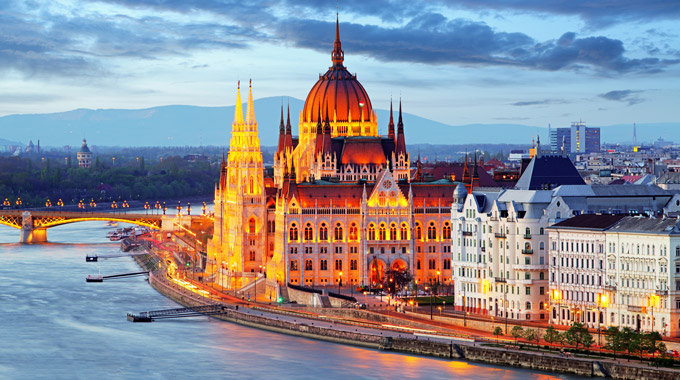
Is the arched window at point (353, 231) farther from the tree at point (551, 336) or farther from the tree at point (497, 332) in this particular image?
the tree at point (551, 336)

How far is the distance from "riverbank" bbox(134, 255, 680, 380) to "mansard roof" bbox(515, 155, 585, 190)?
47.3 feet

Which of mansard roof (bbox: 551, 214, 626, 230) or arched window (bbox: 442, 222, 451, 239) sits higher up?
mansard roof (bbox: 551, 214, 626, 230)

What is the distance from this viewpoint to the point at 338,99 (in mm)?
132375

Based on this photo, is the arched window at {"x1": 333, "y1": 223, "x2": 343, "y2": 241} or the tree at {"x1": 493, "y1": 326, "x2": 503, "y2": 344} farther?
the arched window at {"x1": 333, "y1": 223, "x2": 343, "y2": 241}

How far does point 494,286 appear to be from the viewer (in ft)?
304

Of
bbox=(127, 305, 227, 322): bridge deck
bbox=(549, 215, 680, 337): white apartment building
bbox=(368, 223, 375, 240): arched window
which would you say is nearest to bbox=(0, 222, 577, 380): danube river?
bbox=(127, 305, 227, 322): bridge deck

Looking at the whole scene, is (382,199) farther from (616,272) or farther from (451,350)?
(616,272)

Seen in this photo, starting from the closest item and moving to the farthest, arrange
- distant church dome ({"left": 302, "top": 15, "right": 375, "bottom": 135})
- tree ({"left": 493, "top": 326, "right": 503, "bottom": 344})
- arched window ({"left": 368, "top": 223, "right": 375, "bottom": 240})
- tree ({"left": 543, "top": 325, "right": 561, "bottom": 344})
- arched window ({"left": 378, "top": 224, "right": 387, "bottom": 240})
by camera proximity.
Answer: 1. tree ({"left": 543, "top": 325, "right": 561, "bottom": 344})
2. tree ({"left": 493, "top": 326, "right": 503, "bottom": 344})
3. arched window ({"left": 368, "top": 223, "right": 375, "bottom": 240})
4. arched window ({"left": 378, "top": 224, "right": 387, "bottom": 240})
5. distant church dome ({"left": 302, "top": 15, "right": 375, "bottom": 135})

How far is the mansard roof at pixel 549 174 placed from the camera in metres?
98.8

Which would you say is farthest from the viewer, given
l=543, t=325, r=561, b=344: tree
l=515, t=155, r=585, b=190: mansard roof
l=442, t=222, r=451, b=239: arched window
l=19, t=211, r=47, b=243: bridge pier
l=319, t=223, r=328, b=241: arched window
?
l=19, t=211, r=47, b=243: bridge pier

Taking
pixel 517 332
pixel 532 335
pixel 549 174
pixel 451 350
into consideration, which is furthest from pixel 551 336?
pixel 549 174

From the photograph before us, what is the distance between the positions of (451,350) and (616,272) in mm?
10115

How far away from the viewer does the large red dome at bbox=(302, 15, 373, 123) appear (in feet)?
433

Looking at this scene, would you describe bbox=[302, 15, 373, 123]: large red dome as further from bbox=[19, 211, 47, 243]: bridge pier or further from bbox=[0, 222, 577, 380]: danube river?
bbox=[19, 211, 47, 243]: bridge pier
